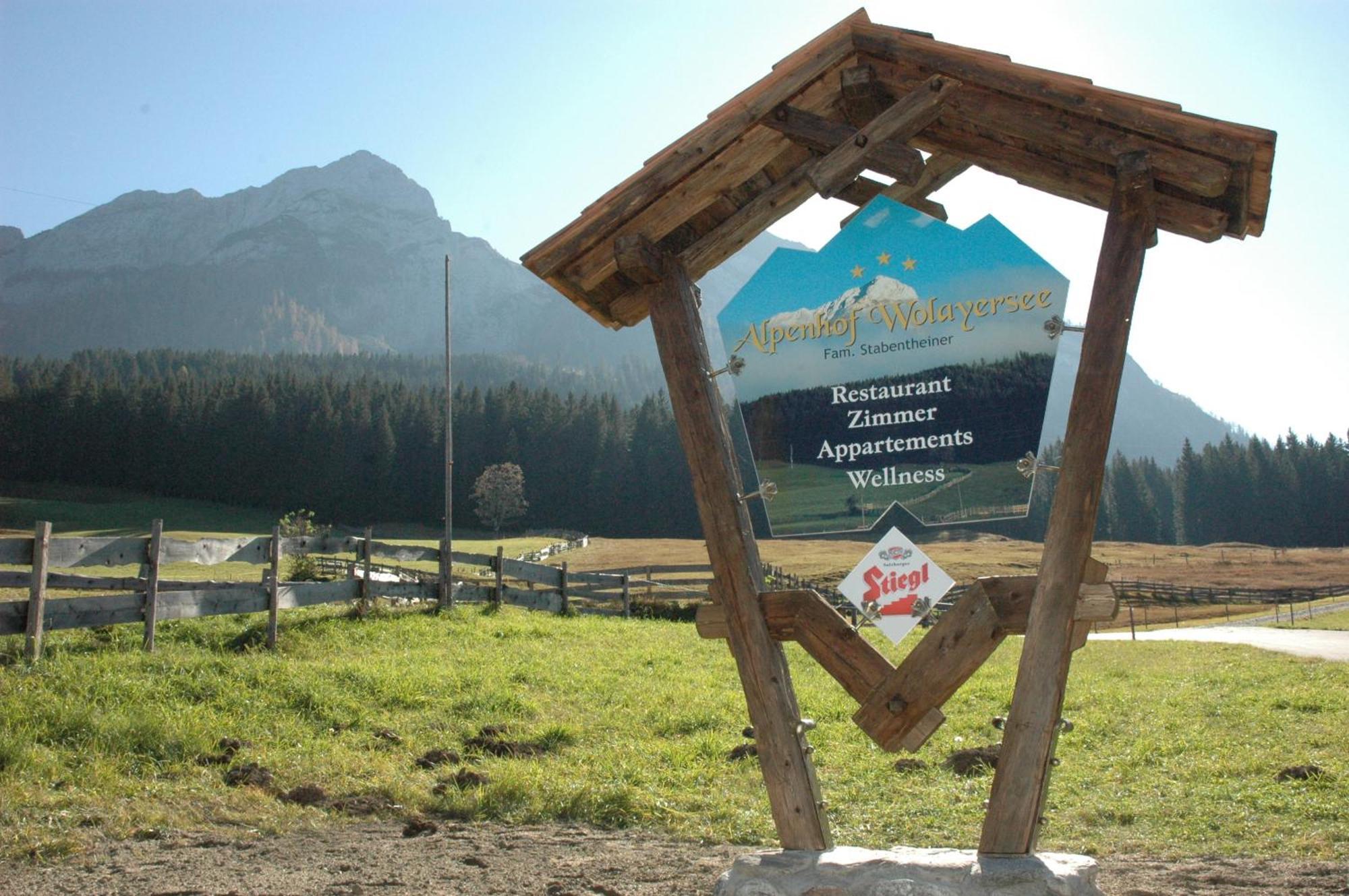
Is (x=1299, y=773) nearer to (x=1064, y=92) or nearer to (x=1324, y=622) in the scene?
(x=1064, y=92)

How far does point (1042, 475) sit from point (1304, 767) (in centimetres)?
423

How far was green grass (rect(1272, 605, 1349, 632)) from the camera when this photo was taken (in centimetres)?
2517

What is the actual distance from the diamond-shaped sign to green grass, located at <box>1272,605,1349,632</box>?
79.2 ft

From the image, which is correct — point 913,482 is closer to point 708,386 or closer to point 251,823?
point 708,386

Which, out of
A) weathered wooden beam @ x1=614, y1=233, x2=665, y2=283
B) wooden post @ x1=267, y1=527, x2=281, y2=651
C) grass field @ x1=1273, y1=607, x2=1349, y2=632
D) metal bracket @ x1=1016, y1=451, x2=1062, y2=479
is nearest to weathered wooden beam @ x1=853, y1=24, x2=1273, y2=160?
weathered wooden beam @ x1=614, y1=233, x2=665, y2=283

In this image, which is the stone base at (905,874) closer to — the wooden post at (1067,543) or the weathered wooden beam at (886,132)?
the wooden post at (1067,543)

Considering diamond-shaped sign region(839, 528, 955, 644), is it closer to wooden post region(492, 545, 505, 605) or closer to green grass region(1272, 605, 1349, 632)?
wooden post region(492, 545, 505, 605)

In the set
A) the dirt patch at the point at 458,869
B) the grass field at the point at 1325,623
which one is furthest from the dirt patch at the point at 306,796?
A: the grass field at the point at 1325,623

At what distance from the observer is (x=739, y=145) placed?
187 inches

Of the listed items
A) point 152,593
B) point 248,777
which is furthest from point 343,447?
point 248,777

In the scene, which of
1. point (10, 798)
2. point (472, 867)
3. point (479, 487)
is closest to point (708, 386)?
point (472, 867)

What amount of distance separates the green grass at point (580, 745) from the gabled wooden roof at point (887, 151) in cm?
359

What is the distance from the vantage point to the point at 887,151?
173 inches

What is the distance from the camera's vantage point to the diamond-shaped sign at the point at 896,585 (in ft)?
15.1
